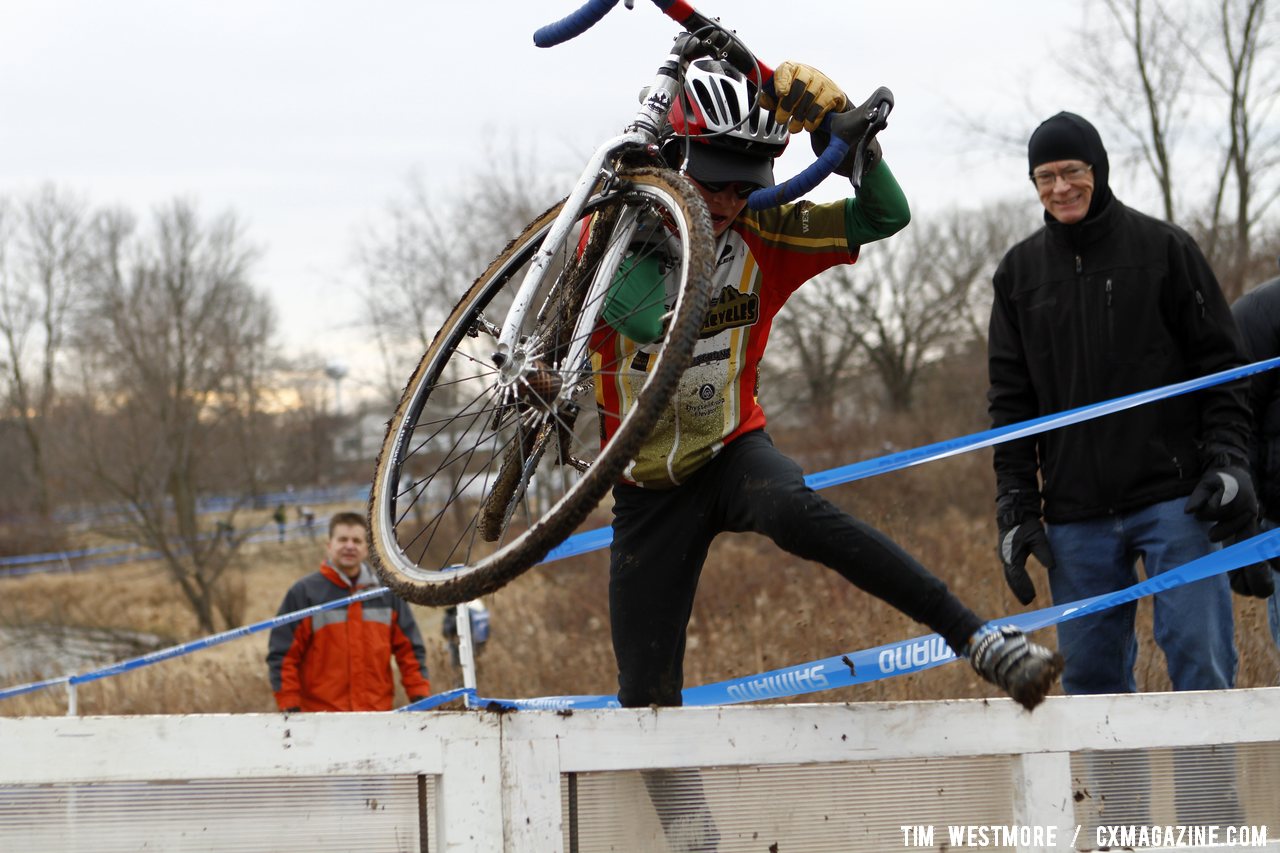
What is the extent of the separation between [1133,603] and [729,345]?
5.58ft

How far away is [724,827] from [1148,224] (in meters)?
2.50

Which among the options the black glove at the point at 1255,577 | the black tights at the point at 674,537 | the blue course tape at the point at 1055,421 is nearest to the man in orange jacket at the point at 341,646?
the blue course tape at the point at 1055,421

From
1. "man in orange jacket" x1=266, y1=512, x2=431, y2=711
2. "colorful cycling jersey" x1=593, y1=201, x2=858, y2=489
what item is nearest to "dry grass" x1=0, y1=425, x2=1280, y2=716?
"man in orange jacket" x1=266, y1=512, x2=431, y2=711

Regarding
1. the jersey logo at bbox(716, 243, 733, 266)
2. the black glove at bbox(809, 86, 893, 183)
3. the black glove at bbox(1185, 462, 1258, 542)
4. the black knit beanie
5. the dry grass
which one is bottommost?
the dry grass

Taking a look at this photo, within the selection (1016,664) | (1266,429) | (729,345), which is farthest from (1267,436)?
(729,345)

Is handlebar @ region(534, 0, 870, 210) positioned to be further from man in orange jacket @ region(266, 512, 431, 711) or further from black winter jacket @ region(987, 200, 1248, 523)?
man in orange jacket @ region(266, 512, 431, 711)

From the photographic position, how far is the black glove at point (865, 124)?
346cm

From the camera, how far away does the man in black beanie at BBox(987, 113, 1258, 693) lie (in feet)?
13.2

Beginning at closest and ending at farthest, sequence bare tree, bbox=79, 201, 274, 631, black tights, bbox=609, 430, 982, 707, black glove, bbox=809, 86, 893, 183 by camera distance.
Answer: black tights, bbox=609, 430, 982, 707, black glove, bbox=809, 86, 893, 183, bare tree, bbox=79, 201, 274, 631

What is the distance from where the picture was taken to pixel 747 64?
142 inches

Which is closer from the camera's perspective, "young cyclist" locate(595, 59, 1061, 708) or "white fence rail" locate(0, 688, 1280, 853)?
"white fence rail" locate(0, 688, 1280, 853)

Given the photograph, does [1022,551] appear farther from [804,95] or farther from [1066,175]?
[804,95]

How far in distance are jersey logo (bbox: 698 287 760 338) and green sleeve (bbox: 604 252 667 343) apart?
6.5 inches

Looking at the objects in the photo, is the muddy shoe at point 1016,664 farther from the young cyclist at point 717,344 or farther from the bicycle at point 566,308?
the bicycle at point 566,308
